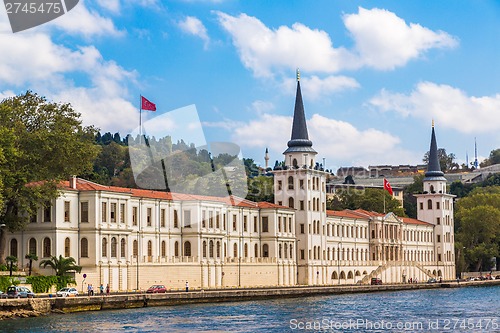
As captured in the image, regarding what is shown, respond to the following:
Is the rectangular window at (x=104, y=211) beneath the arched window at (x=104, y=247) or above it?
above

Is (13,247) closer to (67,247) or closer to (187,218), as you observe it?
(67,247)

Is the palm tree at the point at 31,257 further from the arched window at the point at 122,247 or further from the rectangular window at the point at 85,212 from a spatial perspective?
the arched window at the point at 122,247

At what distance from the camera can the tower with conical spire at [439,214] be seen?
15412 cm

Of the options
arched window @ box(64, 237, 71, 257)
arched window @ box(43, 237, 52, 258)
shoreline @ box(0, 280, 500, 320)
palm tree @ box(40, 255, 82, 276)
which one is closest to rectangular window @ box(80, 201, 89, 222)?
arched window @ box(64, 237, 71, 257)

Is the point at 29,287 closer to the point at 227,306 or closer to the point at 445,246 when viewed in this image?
the point at 227,306

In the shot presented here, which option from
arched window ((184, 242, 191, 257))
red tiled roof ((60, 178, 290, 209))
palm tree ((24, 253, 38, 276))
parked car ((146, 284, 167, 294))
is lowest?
parked car ((146, 284, 167, 294))

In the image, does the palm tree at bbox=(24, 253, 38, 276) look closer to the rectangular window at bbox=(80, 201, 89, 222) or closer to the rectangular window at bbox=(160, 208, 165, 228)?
the rectangular window at bbox=(80, 201, 89, 222)

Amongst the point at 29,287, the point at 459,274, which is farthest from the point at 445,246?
the point at 29,287

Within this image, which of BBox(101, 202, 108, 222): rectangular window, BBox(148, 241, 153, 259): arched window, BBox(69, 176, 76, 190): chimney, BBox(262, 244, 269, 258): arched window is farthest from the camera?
BBox(262, 244, 269, 258): arched window

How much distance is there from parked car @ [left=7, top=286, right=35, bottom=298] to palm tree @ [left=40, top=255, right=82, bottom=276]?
9.36 meters

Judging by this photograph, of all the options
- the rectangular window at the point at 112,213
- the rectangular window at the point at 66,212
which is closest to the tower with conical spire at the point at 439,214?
the rectangular window at the point at 112,213

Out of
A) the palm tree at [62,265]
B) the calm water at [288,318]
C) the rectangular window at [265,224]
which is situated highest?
the rectangular window at [265,224]

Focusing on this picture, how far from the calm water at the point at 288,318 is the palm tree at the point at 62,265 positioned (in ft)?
30.6

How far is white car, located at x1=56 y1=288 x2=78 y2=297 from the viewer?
73688 millimetres
